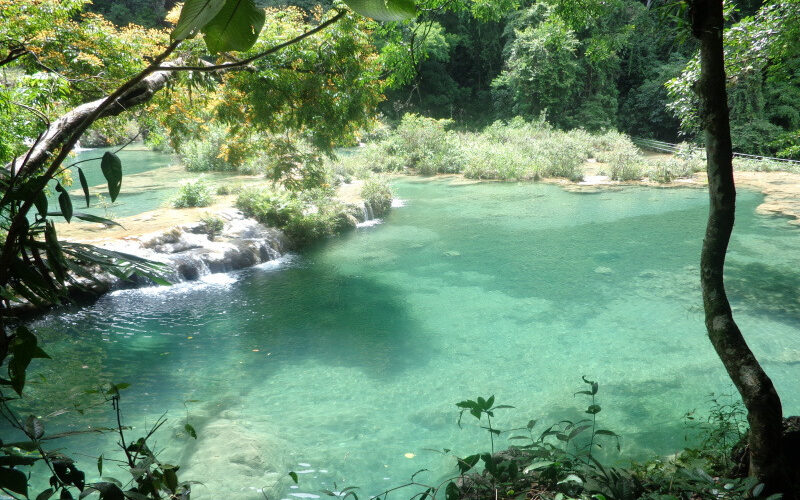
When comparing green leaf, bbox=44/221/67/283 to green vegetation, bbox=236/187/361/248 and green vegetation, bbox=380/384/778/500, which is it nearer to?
green vegetation, bbox=380/384/778/500

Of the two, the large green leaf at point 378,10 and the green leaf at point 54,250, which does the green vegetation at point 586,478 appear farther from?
the large green leaf at point 378,10

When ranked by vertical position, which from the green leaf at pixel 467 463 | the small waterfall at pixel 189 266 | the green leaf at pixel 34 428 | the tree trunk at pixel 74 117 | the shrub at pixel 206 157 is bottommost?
the green leaf at pixel 467 463

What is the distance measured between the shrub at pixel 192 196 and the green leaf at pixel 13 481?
12.0 metres

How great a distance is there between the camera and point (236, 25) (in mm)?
799

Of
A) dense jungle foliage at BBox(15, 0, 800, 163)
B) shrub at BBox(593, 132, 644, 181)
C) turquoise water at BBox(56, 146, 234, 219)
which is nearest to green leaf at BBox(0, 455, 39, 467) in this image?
dense jungle foliage at BBox(15, 0, 800, 163)

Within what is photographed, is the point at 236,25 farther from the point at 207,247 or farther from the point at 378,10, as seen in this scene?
the point at 207,247

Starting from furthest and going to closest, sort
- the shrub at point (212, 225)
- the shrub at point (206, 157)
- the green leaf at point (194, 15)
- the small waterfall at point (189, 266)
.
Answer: the shrub at point (206, 157), the shrub at point (212, 225), the small waterfall at point (189, 266), the green leaf at point (194, 15)

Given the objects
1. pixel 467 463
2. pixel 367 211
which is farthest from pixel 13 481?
pixel 367 211

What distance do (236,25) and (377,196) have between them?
13702mm

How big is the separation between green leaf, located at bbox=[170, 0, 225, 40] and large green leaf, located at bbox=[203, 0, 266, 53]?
0.38 feet

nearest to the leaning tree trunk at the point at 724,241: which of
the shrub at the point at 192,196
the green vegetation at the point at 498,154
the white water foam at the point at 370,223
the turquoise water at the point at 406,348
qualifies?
the turquoise water at the point at 406,348

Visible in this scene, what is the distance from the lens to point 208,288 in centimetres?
898

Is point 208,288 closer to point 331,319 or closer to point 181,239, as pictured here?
point 181,239

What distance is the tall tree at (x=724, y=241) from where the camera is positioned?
2408mm
